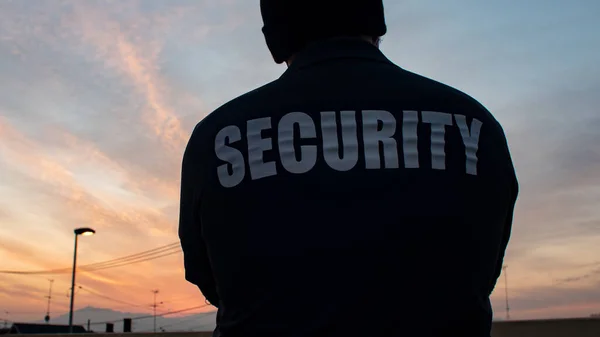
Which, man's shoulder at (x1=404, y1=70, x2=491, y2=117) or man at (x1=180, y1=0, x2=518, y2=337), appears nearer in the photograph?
man at (x1=180, y1=0, x2=518, y2=337)

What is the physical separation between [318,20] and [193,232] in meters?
0.65

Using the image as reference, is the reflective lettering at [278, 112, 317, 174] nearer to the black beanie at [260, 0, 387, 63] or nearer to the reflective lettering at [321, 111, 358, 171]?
the reflective lettering at [321, 111, 358, 171]

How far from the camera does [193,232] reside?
4.96 feet

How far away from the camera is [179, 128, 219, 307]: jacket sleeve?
1.50 m

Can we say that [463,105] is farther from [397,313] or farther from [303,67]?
[397,313]

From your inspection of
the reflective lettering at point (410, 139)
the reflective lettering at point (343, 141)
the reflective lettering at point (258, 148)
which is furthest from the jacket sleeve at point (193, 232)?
the reflective lettering at point (410, 139)

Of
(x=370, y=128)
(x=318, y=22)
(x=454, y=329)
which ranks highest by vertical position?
(x=318, y=22)

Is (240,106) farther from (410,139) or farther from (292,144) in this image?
(410,139)

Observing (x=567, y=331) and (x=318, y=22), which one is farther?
(x=567, y=331)

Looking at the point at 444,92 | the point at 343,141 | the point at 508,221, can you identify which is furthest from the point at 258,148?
the point at 508,221

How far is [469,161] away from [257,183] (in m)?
0.50

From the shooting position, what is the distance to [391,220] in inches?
51.6

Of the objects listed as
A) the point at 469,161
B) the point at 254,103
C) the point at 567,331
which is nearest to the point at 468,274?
the point at 469,161

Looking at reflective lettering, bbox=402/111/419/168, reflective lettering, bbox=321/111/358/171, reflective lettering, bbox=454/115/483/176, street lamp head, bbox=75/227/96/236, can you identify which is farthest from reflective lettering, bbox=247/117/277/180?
street lamp head, bbox=75/227/96/236
